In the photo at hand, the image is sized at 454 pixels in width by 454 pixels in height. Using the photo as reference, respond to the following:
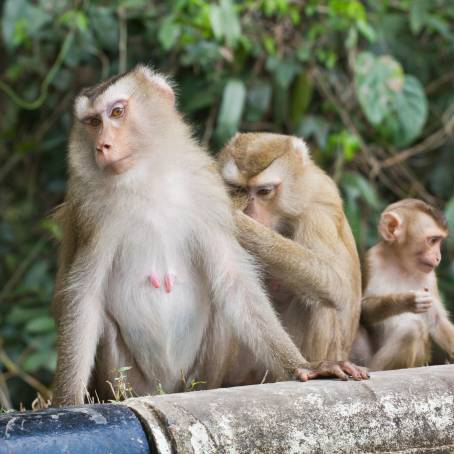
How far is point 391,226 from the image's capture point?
4.87m

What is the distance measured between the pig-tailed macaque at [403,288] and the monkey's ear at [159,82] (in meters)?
1.34

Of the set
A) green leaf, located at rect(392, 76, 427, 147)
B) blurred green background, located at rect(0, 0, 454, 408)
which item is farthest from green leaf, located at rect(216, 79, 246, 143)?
green leaf, located at rect(392, 76, 427, 147)

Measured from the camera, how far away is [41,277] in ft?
23.5

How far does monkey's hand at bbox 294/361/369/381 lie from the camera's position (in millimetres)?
3441

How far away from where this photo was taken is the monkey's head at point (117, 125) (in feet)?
12.4

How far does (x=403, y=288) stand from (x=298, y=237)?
0.79 metres

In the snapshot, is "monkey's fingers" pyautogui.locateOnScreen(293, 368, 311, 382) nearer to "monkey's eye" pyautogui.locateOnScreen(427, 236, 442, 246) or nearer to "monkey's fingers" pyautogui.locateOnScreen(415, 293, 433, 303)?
"monkey's fingers" pyautogui.locateOnScreen(415, 293, 433, 303)

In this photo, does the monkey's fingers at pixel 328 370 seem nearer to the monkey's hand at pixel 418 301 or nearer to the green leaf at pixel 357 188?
the monkey's hand at pixel 418 301

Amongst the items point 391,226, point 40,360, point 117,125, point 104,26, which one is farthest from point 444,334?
point 104,26

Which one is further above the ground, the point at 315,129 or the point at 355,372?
the point at 315,129

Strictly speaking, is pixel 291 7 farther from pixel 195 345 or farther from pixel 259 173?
pixel 195 345

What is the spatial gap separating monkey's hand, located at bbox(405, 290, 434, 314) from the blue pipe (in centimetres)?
181

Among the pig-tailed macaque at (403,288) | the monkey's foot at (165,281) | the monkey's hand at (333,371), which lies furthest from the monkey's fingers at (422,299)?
the monkey's foot at (165,281)

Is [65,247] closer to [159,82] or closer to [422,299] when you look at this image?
[159,82]
